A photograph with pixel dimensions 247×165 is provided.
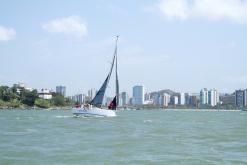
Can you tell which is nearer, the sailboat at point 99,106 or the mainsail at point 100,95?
the sailboat at point 99,106

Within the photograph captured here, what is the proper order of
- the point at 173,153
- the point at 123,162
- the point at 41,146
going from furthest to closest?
the point at 41,146 < the point at 173,153 < the point at 123,162

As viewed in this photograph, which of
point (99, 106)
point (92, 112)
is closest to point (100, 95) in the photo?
point (99, 106)

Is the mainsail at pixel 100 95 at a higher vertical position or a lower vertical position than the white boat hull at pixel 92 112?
higher

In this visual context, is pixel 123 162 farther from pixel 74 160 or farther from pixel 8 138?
pixel 8 138

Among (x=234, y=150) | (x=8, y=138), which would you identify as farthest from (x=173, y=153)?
(x=8, y=138)

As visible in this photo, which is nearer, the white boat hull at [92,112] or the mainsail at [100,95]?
the white boat hull at [92,112]

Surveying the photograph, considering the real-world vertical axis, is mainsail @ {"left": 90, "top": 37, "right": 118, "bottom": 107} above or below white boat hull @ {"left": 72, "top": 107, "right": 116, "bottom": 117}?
above

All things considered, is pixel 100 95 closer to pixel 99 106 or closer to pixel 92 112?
pixel 99 106

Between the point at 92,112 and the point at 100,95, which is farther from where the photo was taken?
the point at 100,95

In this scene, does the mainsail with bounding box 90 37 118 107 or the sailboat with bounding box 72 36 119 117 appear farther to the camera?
the mainsail with bounding box 90 37 118 107

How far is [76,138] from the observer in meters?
36.4

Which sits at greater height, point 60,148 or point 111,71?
point 111,71

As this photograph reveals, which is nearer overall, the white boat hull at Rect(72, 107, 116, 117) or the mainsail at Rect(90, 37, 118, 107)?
the white boat hull at Rect(72, 107, 116, 117)

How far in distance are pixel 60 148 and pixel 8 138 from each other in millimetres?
8001
